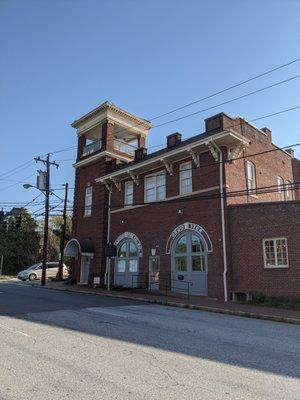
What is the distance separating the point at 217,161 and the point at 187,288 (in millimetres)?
7139

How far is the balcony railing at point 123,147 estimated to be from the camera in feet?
107

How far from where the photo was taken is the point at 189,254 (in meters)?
23.3

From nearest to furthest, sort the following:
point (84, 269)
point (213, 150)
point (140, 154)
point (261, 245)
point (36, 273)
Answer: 1. point (261, 245)
2. point (213, 150)
3. point (140, 154)
4. point (84, 269)
5. point (36, 273)

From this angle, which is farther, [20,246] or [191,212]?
[20,246]

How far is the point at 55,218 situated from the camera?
6312 cm

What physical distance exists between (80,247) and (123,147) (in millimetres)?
8825

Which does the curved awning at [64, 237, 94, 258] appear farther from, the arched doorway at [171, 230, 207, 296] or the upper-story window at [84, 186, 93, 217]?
the arched doorway at [171, 230, 207, 296]

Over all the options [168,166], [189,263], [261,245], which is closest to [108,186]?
[168,166]

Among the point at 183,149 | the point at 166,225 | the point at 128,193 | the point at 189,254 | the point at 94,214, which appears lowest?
the point at 189,254

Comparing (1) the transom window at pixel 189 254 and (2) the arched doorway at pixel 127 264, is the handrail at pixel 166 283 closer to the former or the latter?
(2) the arched doorway at pixel 127 264

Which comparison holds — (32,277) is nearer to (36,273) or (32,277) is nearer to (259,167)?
(36,273)

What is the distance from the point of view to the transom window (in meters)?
22.7

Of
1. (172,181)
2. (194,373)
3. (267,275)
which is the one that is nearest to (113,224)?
(172,181)

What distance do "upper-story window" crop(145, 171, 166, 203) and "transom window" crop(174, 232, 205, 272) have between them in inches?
132
